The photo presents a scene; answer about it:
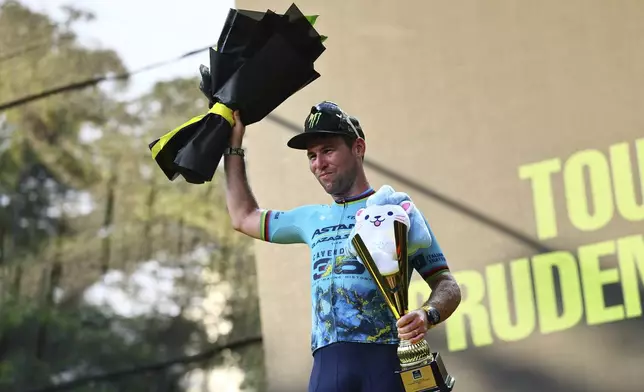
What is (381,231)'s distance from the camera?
218 cm

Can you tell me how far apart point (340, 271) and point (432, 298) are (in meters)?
0.21

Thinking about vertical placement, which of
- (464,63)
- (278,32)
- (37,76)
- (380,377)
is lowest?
(380,377)

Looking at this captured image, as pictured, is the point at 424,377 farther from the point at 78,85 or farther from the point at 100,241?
the point at 78,85

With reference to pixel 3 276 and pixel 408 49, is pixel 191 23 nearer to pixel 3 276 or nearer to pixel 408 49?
pixel 408 49

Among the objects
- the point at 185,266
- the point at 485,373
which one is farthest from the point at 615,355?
the point at 185,266

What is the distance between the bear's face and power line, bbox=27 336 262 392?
11.1 ft

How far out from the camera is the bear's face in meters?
2.20

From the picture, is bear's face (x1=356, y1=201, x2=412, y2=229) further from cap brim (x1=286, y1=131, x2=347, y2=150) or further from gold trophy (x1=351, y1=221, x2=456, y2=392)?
cap brim (x1=286, y1=131, x2=347, y2=150)

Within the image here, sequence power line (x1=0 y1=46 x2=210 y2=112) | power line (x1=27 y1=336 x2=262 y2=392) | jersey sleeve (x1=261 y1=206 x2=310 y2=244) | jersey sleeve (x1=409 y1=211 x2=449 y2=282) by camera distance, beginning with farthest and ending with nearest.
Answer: power line (x1=0 y1=46 x2=210 y2=112), power line (x1=27 y1=336 x2=262 y2=392), jersey sleeve (x1=261 y1=206 x2=310 y2=244), jersey sleeve (x1=409 y1=211 x2=449 y2=282)

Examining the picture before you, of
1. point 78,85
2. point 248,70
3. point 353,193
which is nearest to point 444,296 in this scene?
point 353,193

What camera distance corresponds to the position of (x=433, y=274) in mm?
2350

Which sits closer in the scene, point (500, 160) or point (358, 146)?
point (358, 146)

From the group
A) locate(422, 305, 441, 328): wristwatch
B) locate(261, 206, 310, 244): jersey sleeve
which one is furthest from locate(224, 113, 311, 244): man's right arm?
locate(422, 305, 441, 328): wristwatch

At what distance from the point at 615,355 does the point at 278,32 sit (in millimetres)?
2712
